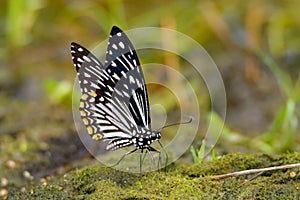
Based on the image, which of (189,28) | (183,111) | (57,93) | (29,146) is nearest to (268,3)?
(189,28)

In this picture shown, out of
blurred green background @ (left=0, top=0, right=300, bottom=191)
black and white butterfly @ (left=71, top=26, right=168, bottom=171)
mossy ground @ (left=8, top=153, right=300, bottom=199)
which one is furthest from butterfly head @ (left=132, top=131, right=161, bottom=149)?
blurred green background @ (left=0, top=0, right=300, bottom=191)

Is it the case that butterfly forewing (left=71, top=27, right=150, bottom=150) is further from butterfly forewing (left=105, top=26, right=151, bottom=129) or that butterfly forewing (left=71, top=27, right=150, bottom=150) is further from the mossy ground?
the mossy ground

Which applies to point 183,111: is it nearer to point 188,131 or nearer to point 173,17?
point 188,131

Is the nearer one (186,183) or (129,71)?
(186,183)

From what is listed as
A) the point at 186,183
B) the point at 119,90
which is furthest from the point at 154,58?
the point at 186,183

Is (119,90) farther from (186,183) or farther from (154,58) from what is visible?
(154,58)

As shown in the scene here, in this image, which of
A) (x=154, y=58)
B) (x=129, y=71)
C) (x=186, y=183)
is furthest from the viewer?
(x=154, y=58)
